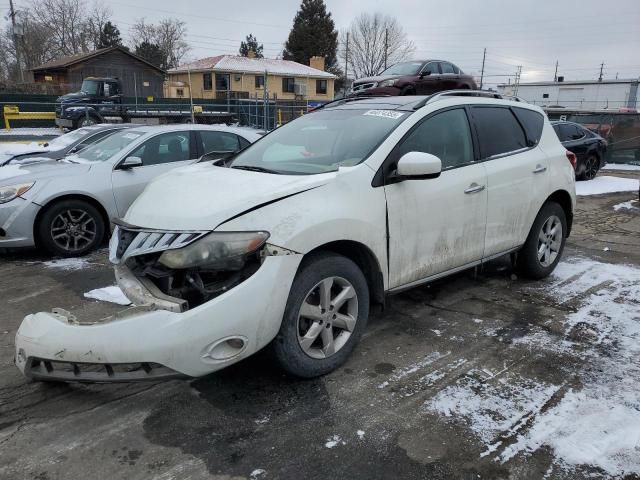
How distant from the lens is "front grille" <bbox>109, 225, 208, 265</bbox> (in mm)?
2812

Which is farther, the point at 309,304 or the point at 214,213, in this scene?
the point at 309,304

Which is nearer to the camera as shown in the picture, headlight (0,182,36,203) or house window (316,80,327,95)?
headlight (0,182,36,203)

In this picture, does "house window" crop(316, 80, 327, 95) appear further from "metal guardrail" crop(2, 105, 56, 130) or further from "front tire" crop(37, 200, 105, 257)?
"front tire" crop(37, 200, 105, 257)

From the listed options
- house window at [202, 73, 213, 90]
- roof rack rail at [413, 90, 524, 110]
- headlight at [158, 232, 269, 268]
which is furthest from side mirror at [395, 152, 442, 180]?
house window at [202, 73, 213, 90]

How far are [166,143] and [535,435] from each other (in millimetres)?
5786

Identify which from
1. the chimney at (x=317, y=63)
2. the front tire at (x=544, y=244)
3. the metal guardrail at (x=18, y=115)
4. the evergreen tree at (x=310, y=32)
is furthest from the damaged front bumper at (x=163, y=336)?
the evergreen tree at (x=310, y=32)

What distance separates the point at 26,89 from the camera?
124 ft

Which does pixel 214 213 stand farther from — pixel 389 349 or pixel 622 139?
pixel 622 139

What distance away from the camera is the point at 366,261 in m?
3.53

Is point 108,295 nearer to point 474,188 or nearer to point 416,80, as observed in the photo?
point 474,188

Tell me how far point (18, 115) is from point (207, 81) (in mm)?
26586

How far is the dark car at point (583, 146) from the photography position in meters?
13.4

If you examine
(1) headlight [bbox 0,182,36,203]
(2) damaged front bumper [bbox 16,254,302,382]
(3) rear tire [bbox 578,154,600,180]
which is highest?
(1) headlight [bbox 0,182,36,203]

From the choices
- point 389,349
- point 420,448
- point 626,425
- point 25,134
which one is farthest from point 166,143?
point 25,134
